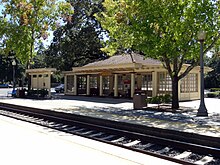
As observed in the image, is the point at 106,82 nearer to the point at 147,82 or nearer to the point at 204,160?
the point at 147,82

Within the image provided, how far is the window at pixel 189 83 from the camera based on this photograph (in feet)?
84.0

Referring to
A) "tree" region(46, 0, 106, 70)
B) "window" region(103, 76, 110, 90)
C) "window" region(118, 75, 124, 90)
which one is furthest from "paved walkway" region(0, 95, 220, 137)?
"tree" region(46, 0, 106, 70)

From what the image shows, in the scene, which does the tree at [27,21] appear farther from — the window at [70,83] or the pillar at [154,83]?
the pillar at [154,83]

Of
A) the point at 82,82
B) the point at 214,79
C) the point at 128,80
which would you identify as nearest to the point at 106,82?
the point at 82,82

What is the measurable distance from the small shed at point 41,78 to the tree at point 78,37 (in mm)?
11803

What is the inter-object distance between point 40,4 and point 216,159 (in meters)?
26.0

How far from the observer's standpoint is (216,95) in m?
31.4

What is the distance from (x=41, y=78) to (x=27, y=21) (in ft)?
19.1

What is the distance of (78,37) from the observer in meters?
40.5

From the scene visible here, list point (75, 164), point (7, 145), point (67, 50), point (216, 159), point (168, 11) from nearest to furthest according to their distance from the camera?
point (75, 164) → point (216, 159) → point (7, 145) → point (168, 11) → point (67, 50)

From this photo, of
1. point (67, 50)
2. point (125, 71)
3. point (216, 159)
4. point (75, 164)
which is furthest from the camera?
point (67, 50)

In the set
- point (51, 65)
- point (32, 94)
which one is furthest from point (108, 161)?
point (51, 65)

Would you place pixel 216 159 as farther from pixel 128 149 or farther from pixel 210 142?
pixel 128 149

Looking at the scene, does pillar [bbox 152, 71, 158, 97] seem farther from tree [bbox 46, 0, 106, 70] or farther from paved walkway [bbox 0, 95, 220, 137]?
tree [bbox 46, 0, 106, 70]
